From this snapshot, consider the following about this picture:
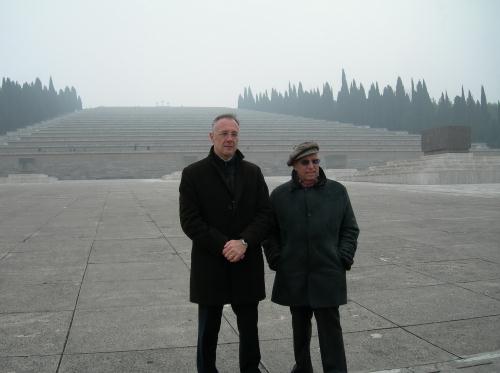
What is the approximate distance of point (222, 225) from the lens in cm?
285

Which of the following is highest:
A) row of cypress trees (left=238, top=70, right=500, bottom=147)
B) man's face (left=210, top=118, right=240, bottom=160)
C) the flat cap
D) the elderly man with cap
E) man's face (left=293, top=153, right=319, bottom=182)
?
row of cypress trees (left=238, top=70, right=500, bottom=147)

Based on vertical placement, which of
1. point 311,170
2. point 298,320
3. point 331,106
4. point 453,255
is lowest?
point 453,255

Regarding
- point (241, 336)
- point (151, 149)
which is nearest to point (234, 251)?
point (241, 336)

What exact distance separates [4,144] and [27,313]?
179 feet

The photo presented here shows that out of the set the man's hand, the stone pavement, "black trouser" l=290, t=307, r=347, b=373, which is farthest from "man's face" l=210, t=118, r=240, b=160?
the stone pavement

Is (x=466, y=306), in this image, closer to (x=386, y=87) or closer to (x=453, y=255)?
(x=453, y=255)

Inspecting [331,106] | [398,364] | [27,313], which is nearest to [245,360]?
[398,364]

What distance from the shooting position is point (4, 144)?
2063 inches

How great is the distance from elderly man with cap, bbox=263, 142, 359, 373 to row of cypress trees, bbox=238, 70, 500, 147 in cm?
6824

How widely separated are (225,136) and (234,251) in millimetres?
692

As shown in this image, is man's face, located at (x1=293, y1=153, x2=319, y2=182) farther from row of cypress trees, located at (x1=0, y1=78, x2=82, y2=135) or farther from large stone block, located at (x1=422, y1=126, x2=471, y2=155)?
row of cypress trees, located at (x1=0, y1=78, x2=82, y2=135)

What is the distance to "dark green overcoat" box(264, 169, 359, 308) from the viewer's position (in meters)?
2.84

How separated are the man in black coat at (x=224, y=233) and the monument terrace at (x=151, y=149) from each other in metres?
48.8

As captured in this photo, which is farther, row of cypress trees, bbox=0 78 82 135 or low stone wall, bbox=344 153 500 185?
row of cypress trees, bbox=0 78 82 135
